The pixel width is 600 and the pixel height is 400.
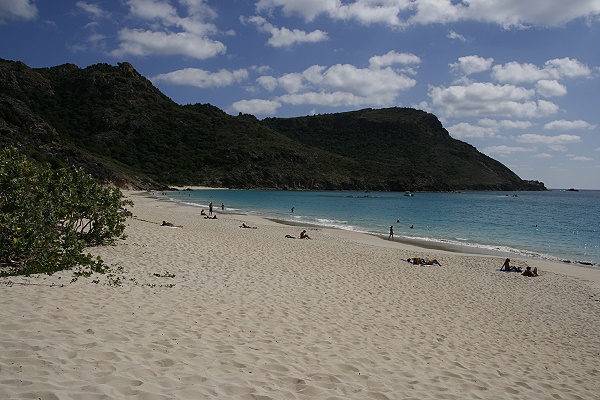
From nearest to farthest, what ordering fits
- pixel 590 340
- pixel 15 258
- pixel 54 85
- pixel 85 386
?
pixel 85 386
pixel 590 340
pixel 15 258
pixel 54 85

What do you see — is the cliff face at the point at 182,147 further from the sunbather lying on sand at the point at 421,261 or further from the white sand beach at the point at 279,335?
the white sand beach at the point at 279,335

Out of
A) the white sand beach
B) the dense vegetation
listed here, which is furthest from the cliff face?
the white sand beach

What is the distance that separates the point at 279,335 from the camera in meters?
6.59

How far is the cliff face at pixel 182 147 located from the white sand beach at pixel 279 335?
219ft

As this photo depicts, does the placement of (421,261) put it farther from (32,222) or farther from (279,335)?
(32,222)

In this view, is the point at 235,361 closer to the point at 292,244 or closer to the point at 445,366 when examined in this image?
the point at 445,366

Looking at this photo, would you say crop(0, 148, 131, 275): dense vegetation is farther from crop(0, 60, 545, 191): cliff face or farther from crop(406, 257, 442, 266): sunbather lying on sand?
crop(0, 60, 545, 191): cliff face

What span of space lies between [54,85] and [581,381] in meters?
142

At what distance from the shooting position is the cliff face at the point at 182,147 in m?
103

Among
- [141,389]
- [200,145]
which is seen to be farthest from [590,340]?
[200,145]

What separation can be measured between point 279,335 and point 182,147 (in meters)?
118

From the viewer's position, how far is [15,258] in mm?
9289

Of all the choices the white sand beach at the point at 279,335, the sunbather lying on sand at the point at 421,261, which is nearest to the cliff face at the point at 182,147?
the sunbather lying on sand at the point at 421,261

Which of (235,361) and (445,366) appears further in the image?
(445,366)
